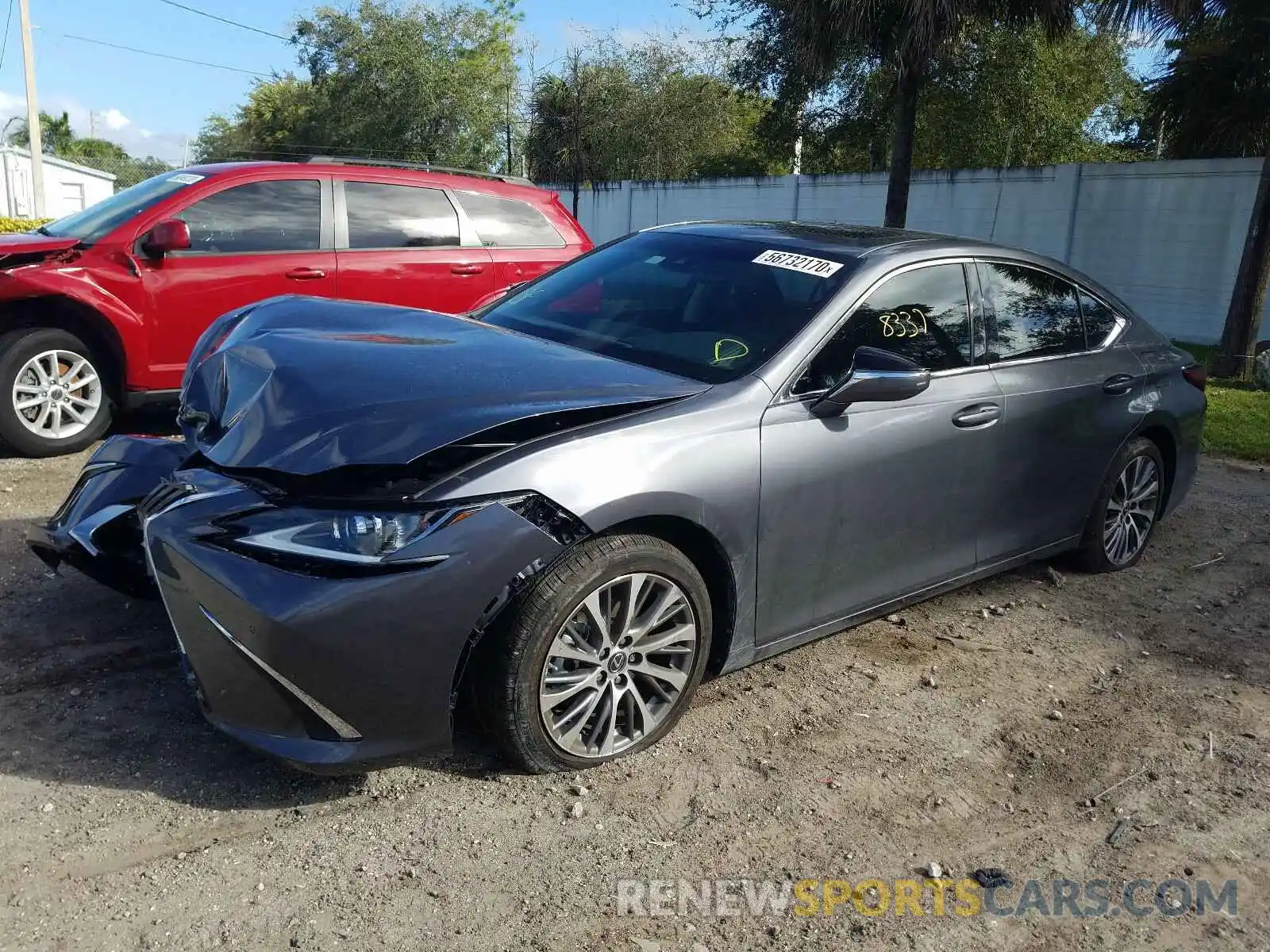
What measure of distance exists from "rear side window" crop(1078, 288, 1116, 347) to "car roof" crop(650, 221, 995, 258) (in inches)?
22.2

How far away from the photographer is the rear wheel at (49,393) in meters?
5.88

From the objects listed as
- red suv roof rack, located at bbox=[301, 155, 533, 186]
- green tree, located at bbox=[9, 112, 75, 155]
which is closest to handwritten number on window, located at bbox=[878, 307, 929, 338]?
red suv roof rack, located at bbox=[301, 155, 533, 186]

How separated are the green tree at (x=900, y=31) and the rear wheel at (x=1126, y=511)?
8248 mm

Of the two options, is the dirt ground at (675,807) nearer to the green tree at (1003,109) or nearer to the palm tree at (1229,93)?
Answer: the palm tree at (1229,93)

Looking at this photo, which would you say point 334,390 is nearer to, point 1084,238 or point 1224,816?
point 1224,816

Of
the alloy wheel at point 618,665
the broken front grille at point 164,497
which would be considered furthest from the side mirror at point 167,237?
the alloy wheel at point 618,665

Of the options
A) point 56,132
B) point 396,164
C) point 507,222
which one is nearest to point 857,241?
point 507,222

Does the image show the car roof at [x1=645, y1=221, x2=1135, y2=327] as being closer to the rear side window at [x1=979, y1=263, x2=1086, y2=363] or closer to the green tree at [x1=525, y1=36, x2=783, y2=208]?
the rear side window at [x1=979, y1=263, x2=1086, y2=363]

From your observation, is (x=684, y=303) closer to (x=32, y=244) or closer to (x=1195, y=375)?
(x=1195, y=375)

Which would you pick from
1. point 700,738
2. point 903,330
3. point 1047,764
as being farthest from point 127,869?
point 903,330

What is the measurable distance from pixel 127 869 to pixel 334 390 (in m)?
1.34

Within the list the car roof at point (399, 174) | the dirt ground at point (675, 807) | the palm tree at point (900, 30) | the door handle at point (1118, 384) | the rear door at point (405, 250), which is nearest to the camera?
the dirt ground at point (675, 807)

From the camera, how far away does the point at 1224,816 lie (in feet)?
10.3

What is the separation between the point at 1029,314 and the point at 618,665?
99.9 inches
